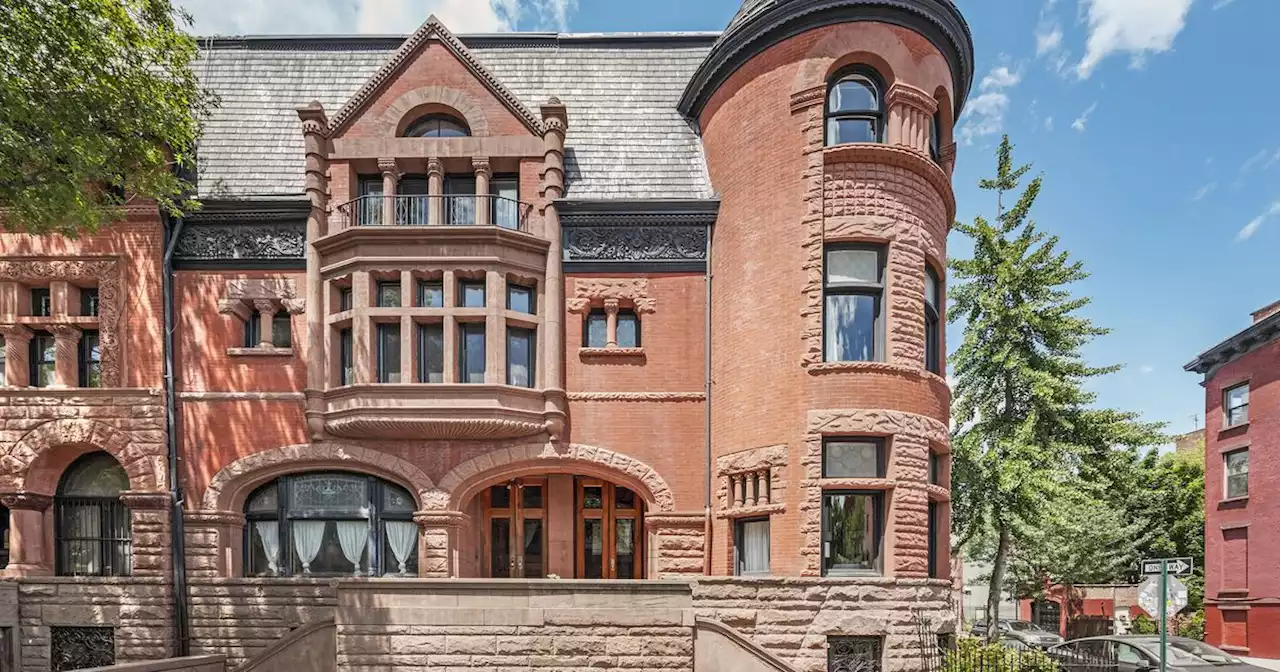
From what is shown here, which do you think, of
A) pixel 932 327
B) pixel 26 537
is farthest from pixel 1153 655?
pixel 26 537

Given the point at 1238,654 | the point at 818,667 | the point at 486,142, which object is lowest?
the point at 1238,654

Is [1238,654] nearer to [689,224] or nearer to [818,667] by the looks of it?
[818,667]

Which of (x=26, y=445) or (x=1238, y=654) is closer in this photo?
(x=26, y=445)

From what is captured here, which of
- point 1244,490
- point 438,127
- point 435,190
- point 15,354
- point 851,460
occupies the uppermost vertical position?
point 438,127

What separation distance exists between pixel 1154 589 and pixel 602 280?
429 inches

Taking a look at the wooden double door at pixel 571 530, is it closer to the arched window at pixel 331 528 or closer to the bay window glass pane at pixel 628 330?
the arched window at pixel 331 528

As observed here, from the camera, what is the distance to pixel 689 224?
1409 centimetres

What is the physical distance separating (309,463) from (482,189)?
22.9 feet

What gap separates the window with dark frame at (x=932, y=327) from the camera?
13133 millimetres

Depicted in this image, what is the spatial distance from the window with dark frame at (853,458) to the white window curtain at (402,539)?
8.87m

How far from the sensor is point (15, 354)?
1353 cm

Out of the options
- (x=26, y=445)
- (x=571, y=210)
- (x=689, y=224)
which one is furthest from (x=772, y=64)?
(x=26, y=445)

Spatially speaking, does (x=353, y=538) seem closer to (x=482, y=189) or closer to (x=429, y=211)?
(x=429, y=211)

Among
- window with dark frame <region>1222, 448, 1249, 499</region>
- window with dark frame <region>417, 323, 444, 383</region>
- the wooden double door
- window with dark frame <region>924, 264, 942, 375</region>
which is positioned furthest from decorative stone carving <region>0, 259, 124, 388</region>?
window with dark frame <region>1222, 448, 1249, 499</region>
